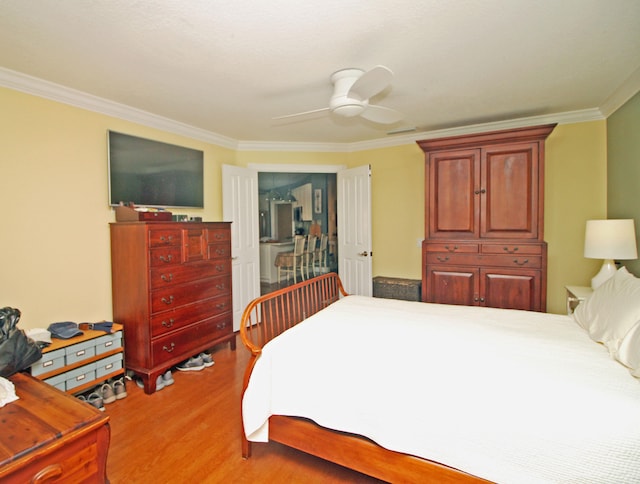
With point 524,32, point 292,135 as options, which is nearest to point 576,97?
point 524,32

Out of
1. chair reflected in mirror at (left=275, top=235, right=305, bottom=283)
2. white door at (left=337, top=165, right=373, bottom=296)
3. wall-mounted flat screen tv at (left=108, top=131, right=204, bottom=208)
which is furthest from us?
chair reflected in mirror at (left=275, top=235, right=305, bottom=283)

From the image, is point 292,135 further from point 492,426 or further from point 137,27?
point 492,426

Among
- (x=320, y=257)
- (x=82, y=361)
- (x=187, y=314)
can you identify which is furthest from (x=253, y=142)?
(x=82, y=361)

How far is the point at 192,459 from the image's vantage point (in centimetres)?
195

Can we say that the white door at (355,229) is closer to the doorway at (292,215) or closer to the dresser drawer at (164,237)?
the doorway at (292,215)

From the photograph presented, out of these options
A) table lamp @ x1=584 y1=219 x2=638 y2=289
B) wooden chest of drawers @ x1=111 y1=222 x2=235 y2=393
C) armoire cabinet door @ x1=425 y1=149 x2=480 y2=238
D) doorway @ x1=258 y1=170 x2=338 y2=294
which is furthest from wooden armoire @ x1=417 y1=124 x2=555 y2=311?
doorway @ x1=258 y1=170 x2=338 y2=294

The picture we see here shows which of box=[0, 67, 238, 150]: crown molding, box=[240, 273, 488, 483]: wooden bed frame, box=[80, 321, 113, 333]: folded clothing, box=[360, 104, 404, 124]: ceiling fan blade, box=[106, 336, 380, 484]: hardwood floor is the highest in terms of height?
box=[0, 67, 238, 150]: crown molding

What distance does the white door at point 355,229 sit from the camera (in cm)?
426

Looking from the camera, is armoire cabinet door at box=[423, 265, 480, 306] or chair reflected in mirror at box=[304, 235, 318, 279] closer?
armoire cabinet door at box=[423, 265, 480, 306]

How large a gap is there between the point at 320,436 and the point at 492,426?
85 cm

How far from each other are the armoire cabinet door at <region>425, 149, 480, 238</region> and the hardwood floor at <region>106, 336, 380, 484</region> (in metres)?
2.48

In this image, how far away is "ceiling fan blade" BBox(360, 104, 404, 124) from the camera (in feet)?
8.04

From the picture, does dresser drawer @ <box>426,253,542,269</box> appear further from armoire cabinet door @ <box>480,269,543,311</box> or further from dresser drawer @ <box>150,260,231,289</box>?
dresser drawer @ <box>150,260,231,289</box>

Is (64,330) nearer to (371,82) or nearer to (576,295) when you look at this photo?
(371,82)
